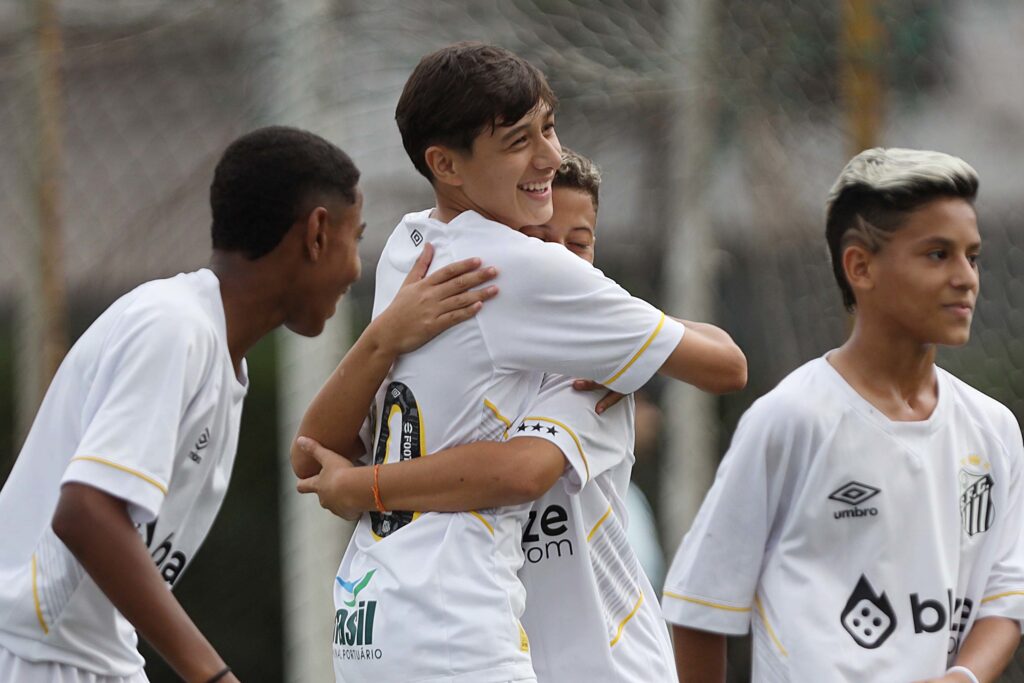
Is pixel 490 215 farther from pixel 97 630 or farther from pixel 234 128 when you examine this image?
pixel 234 128

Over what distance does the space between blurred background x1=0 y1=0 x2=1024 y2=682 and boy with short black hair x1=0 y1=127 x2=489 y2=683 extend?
2.54 meters

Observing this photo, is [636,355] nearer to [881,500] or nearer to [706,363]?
[706,363]

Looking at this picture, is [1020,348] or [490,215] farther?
[1020,348]

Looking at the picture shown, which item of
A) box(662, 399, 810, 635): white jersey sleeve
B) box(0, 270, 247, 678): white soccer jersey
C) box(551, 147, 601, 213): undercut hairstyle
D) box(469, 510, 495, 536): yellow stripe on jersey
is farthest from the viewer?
box(662, 399, 810, 635): white jersey sleeve

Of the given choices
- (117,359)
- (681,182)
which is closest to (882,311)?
(117,359)

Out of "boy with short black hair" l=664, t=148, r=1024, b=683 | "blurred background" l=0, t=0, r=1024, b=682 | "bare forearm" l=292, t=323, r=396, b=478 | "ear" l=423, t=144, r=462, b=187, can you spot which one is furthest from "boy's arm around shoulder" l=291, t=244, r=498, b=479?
"blurred background" l=0, t=0, r=1024, b=682

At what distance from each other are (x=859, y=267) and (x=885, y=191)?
0.18 meters

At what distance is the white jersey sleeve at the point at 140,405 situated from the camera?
9.02 feet

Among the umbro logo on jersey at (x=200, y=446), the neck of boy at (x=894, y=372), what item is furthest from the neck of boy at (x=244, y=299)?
the neck of boy at (x=894, y=372)

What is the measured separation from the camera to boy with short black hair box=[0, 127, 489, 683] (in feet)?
8.91

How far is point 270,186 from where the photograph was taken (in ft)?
10.6

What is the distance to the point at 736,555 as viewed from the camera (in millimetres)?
3135

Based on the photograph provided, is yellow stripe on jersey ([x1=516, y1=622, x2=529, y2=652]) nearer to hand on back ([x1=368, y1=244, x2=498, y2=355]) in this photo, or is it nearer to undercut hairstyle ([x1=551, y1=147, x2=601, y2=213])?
hand on back ([x1=368, y1=244, x2=498, y2=355])

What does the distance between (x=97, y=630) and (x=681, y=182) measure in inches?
170
